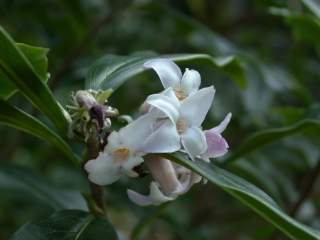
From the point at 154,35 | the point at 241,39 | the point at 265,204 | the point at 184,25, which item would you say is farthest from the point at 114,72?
the point at 241,39

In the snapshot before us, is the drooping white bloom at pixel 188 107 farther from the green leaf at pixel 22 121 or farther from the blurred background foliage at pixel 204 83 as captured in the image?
the blurred background foliage at pixel 204 83

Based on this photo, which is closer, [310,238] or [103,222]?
[310,238]

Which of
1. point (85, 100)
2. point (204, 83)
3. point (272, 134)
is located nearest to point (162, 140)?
point (85, 100)

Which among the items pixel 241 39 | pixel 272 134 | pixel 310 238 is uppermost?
pixel 310 238

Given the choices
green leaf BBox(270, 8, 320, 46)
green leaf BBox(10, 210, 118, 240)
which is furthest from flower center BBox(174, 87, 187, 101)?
green leaf BBox(270, 8, 320, 46)

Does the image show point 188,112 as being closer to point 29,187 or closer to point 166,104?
point 166,104

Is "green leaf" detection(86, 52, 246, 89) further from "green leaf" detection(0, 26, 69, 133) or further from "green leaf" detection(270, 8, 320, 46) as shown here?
"green leaf" detection(270, 8, 320, 46)

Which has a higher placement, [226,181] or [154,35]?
[226,181]

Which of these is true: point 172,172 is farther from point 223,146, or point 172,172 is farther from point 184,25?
point 184,25
